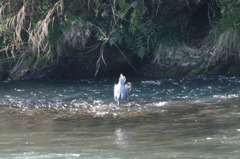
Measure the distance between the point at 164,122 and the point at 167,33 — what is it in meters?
4.73

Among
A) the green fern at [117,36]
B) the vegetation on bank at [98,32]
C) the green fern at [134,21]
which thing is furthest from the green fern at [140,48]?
the green fern at [117,36]

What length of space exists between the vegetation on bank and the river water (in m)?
0.75

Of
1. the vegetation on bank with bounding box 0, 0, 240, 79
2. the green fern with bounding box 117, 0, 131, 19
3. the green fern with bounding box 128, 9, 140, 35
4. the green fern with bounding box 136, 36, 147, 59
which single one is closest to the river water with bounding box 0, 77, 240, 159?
the green fern with bounding box 136, 36, 147, 59

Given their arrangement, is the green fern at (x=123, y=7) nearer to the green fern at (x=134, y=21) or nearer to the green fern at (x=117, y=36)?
the green fern at (x=134, y=21)

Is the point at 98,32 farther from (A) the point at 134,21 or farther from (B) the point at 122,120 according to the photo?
(B) the point at 122,120

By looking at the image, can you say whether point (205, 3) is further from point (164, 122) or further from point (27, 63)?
point (164, 122)

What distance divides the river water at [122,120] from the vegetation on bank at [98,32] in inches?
29.5

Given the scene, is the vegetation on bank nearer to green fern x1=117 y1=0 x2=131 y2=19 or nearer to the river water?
green fern x1=117 y1=0 x2=131 y2=19

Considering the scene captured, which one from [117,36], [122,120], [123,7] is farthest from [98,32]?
[122,120]

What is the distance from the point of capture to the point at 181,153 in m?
4.88

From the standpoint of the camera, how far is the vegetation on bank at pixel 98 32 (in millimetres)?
10516

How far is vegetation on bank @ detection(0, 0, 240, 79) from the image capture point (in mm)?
10516

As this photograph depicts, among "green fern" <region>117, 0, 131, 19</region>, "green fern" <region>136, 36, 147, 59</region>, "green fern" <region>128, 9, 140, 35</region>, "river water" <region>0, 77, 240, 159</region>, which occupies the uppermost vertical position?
"green fern" <region>117, 0, 131, 19</region>

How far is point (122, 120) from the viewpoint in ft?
22.6
